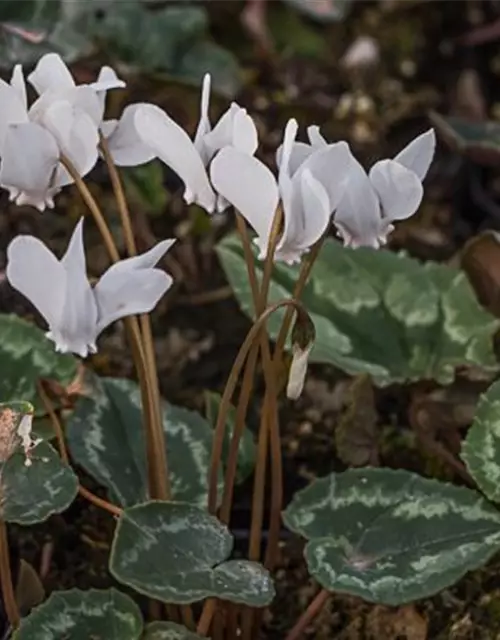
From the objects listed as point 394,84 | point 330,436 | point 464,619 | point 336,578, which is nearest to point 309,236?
point 336,578

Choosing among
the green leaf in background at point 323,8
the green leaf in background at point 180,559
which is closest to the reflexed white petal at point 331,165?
the green leaf in background at point 180,559

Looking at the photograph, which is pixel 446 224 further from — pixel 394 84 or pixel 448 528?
pixel 448 528

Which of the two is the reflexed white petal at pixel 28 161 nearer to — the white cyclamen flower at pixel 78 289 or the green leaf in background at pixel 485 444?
the white cyclamen flower at pixel 78 289

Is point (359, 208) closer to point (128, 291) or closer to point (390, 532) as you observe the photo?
point (128, 291)

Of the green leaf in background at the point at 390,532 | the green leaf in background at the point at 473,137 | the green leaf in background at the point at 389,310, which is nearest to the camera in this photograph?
the green leaf in background at the point at 390,532

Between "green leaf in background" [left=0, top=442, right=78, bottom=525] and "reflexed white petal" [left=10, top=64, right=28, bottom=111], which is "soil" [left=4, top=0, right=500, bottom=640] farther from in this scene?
"reflexed white petal" [left=10, top=64, right=28, bottom=111]

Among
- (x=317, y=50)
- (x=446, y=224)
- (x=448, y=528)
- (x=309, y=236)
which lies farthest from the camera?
(x=317, y=50)

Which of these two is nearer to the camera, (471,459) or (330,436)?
(471,459)
